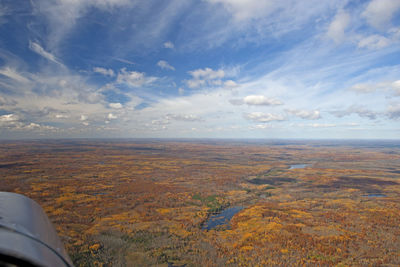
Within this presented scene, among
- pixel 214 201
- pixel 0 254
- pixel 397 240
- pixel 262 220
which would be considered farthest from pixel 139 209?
pixel 0 254

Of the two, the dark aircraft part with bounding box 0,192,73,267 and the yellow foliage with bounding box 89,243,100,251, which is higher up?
the dark aircraft part with bounding box 0,192,73,267

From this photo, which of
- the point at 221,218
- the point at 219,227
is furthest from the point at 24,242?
the point at 221,218

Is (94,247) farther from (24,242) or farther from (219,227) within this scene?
(24,242)

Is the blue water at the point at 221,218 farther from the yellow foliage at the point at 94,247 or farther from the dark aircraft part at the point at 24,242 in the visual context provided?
the dark aircraft part at the point at 24,242

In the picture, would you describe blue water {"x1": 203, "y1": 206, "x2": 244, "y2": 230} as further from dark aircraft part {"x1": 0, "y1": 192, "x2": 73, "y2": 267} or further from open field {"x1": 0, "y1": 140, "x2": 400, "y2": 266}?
dark aircraft part {"x1": 0, "y1": 192, "x2": 73, "y2": 267}

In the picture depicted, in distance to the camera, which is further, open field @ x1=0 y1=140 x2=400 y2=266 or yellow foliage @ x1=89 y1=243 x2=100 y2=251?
yellow foliage @ x1=89 y1=243 x2=100 y2=251

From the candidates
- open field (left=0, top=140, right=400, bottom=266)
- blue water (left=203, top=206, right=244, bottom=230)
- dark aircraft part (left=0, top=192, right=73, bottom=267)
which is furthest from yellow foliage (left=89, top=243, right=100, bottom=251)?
dark aircraft part (left=0, top=192, right=73, bottom=267)

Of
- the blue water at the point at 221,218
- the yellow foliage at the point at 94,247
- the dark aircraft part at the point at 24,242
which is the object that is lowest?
the blue water at the point at 221,218

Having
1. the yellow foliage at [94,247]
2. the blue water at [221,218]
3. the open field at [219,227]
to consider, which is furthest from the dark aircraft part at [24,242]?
the blue water at [221,218]

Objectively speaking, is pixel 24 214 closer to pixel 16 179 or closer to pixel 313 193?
pixel 313 193
